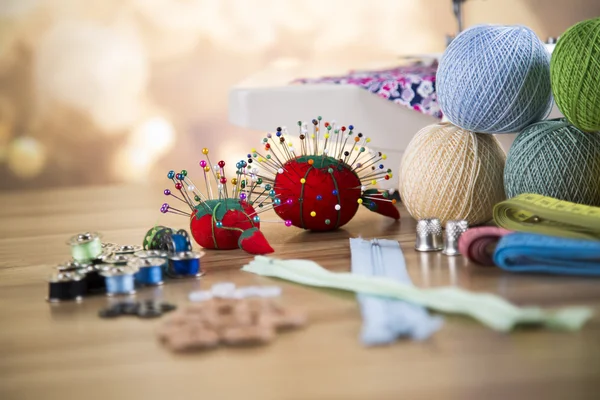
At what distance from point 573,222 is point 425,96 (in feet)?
2.63

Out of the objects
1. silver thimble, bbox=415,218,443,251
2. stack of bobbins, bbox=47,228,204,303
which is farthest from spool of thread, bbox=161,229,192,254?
silver thimble, bbox=415,218,443,251

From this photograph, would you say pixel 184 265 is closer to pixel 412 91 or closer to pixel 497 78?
pixel 497 78

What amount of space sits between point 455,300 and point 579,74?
51 centimetres

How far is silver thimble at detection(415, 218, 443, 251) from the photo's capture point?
1386 mm

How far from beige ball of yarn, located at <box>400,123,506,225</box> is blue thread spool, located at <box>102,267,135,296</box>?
597mm

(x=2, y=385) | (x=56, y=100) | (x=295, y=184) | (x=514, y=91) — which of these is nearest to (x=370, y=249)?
(x=295, y=184)

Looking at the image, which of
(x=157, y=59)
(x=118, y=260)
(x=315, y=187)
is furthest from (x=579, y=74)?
(x=157, y=59)

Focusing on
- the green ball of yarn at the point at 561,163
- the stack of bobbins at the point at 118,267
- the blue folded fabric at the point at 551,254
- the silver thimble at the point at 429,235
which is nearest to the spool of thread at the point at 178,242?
the stack of bobbins at the point at 118,267

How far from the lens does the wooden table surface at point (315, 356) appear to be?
0.79 metres

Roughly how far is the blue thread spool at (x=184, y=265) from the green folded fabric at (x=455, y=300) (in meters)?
0.13

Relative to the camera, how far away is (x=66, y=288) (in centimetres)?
118

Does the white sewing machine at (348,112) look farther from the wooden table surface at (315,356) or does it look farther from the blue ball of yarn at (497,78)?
the wooden table surface at (315,356)

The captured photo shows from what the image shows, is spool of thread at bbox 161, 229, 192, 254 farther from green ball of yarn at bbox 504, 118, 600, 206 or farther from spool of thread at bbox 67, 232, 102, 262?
green ball of yarn at bbox 504, 118, 600, 206

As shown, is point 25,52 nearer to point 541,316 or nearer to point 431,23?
point 431,23
